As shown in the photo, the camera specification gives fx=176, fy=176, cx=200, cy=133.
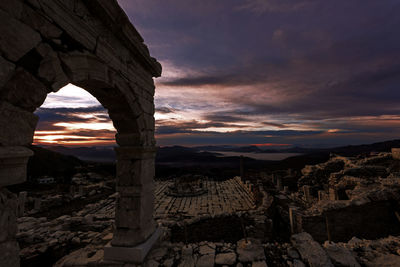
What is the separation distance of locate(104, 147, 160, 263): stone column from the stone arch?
0.06ft

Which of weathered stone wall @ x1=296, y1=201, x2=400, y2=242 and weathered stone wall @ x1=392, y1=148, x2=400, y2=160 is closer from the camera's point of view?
weathered stone wall @ x1=296, y1=201, x2=400, y2=242

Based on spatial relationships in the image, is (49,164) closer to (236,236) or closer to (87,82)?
(236,236)

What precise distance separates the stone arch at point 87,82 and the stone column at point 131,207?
2 cm

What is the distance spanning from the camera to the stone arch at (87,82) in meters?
1.67

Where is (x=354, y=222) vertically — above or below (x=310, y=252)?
below

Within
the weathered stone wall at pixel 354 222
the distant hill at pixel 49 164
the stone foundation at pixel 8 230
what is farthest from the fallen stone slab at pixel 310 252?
the distant hill at pixel 49 164

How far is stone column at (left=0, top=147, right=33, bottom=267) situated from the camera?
162 cm

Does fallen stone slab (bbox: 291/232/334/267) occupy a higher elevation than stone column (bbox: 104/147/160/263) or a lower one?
lower

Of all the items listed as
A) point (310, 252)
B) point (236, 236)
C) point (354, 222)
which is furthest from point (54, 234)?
point (354, 222)

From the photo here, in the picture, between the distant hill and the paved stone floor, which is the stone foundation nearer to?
the paved stone floor

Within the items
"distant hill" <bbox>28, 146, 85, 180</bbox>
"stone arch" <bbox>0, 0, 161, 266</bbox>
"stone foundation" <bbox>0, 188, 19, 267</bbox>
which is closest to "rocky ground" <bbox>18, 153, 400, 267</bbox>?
"stone arch" <bbox>0, 0, 161, 266</bbox>

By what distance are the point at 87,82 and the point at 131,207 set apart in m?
2.79

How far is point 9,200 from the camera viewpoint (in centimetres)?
169

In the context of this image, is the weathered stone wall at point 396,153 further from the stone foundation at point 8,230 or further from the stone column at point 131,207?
the stone foundation at point 8,230
